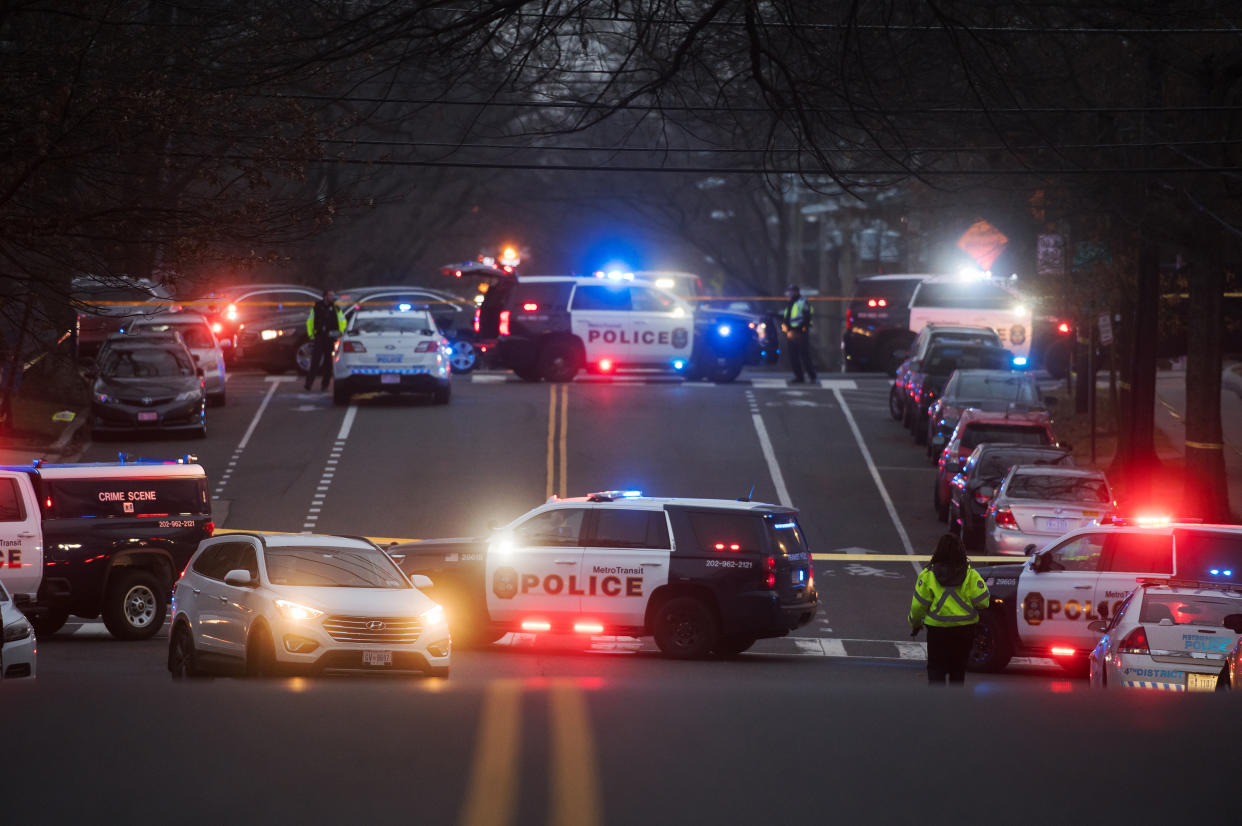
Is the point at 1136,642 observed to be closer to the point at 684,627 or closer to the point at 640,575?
the point at 684,627

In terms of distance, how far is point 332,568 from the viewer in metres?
15.9

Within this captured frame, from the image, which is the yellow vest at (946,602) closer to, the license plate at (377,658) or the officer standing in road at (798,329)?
the license plate at (377,658)

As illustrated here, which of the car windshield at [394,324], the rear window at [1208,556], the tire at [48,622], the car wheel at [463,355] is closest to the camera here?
the rear window at [1208,556]

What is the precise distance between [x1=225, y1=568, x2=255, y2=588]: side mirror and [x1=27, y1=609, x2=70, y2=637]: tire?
4.94m

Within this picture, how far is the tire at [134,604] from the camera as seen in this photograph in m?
19.0

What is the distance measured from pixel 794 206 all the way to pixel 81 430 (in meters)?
45.9

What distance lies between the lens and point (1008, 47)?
11391 millimetres

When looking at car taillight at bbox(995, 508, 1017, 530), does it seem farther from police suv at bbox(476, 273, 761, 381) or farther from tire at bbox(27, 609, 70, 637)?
police suv at bbox(476, 273, 761, 381)

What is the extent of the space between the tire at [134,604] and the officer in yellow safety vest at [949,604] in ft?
30.6

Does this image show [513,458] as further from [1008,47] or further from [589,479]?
[1008,47]

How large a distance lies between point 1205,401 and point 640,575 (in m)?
14.0

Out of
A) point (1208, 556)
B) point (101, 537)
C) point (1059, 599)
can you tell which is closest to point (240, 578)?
point (101, 537)

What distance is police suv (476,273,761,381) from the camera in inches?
1451

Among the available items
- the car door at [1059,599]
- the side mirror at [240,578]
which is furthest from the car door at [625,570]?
the side mirror at [240,578]
